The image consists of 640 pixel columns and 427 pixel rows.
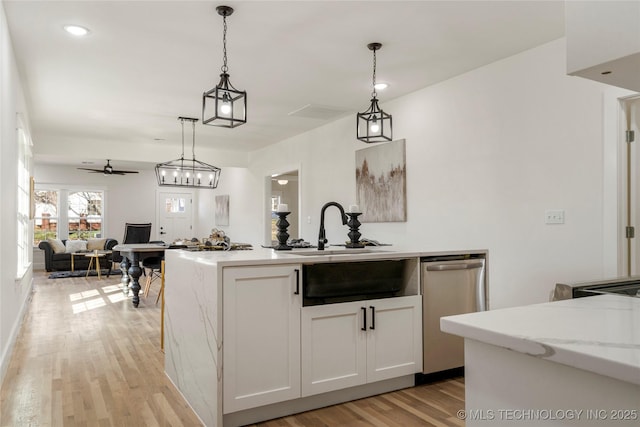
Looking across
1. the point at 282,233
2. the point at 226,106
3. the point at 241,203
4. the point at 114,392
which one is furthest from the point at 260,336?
the point at 241,203

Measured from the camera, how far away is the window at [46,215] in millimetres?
10797

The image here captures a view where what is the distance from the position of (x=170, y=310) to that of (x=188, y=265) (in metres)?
0.54

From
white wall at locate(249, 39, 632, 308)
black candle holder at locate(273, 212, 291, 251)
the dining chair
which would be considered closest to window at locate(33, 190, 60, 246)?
the dining chair

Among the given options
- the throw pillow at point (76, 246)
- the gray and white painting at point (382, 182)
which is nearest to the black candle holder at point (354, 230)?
the gray and white painting at point (382, 182)

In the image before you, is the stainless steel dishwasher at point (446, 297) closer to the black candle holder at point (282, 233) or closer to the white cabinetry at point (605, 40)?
the black candle holder at point (282, 233)

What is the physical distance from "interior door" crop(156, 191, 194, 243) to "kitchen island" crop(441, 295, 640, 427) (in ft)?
39.8

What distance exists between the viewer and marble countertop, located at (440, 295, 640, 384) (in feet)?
2.42

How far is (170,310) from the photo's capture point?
2.96 m

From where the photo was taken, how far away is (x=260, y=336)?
231cm

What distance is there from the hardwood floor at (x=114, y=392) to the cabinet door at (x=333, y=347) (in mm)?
167

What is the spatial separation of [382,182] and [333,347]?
3024 millimetres

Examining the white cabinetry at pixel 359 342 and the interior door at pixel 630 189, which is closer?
the white cabinetry at pixel 359 342

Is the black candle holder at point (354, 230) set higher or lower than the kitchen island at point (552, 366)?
higher

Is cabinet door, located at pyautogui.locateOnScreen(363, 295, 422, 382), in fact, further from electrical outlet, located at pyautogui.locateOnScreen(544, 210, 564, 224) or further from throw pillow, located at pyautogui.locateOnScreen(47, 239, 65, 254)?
throw pillow, located at pyautogui.locateOnScreen(47, 239, 65, 254)
